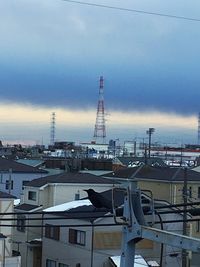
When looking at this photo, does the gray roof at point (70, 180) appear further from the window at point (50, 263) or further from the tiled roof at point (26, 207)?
the window at point (50, 263)

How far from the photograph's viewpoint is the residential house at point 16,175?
44.9 meters

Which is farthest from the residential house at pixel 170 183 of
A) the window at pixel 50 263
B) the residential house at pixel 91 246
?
the window at pixel 50 263

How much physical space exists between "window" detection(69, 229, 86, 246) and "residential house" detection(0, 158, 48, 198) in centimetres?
1838

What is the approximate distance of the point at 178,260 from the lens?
Answer: 27516mm

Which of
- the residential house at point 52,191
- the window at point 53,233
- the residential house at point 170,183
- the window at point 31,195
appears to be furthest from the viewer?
the residential house at point 170,183

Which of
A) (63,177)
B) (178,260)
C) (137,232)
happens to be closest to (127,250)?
(137,232)

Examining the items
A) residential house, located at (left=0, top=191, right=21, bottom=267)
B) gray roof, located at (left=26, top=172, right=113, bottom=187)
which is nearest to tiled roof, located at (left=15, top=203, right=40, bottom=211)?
gray roof, located at (left=26, top=172, right=113, bottom=187)

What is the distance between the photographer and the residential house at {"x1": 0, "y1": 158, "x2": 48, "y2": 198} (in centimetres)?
4489

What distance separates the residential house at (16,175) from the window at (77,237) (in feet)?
60.3

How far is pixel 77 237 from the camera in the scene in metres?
26.9

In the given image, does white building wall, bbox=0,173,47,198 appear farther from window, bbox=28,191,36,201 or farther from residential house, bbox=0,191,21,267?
residential house, bbox=0,191,21,267

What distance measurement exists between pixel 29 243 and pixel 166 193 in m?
11.5

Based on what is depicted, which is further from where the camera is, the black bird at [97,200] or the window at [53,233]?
the window at [53,233]

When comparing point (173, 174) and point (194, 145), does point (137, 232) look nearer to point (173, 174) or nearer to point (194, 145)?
point (173, 174)
